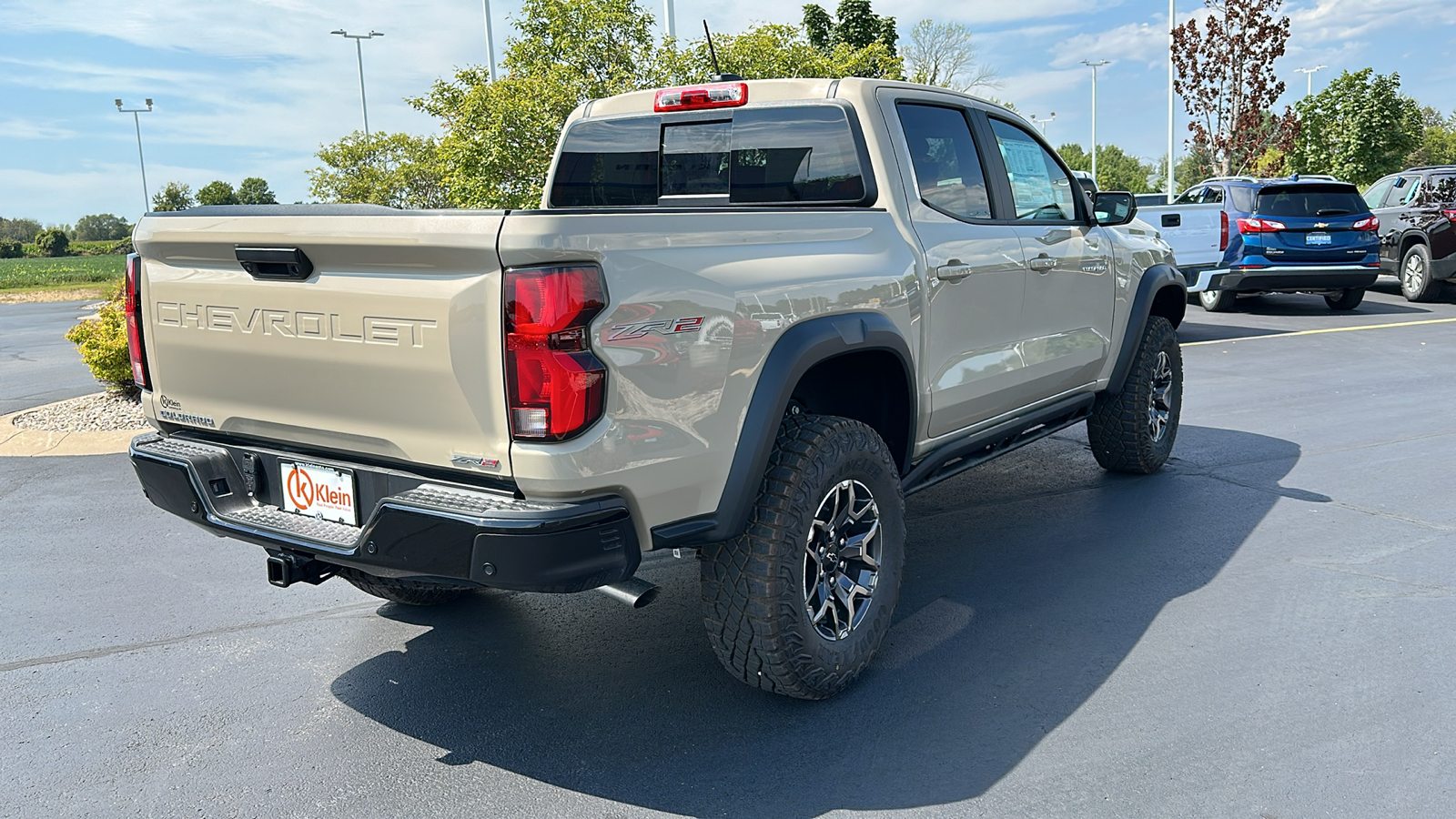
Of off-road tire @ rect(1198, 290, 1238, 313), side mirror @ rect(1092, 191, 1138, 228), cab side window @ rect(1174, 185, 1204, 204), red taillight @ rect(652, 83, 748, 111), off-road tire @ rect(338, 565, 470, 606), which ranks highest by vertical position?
red taillight @ rect(652, 83, 748, 111)

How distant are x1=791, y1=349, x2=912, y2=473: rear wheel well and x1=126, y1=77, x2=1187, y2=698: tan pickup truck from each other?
0.01 metres

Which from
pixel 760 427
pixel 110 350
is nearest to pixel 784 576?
pixel 760 427

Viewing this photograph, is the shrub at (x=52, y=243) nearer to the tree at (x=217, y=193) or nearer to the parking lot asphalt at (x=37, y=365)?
the tree at (x=217, y=193)

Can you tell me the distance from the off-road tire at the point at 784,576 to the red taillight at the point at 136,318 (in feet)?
6.30

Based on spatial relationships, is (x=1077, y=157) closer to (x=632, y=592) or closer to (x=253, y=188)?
(x=253, y=188)

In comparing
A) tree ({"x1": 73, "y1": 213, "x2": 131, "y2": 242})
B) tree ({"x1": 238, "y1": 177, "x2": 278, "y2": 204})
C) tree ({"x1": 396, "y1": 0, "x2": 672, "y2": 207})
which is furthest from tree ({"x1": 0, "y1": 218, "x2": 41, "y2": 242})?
tree ({"x1": 396, "y1": 0, "x2": 672, "y2": 207})

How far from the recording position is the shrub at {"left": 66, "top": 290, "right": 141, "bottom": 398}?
8.70m

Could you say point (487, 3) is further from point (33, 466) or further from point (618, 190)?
point (618, 190)

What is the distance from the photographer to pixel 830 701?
352 centimetres

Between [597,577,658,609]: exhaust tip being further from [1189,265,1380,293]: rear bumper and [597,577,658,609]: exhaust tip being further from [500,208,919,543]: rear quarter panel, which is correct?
[1189,265,1380,293]: rear bumper

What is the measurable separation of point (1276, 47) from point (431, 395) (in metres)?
29.0

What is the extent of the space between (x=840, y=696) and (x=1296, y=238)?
39.9 ft

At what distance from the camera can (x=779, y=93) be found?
4.28m

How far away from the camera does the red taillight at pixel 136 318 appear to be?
347 cm
